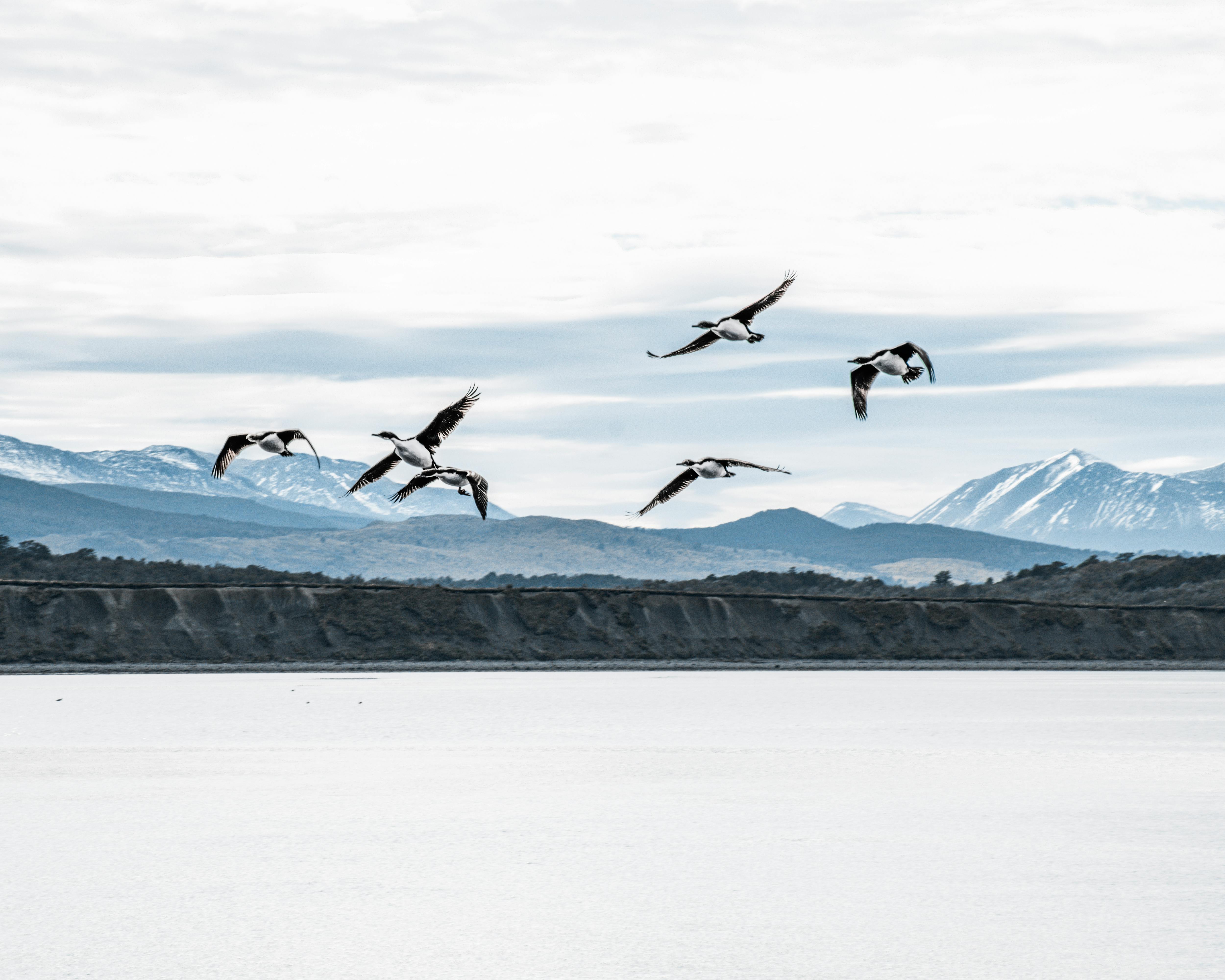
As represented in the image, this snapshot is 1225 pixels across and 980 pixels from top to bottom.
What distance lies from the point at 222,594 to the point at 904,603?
76.6 meters

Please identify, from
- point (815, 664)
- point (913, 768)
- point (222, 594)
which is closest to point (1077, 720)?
point (913, 768)

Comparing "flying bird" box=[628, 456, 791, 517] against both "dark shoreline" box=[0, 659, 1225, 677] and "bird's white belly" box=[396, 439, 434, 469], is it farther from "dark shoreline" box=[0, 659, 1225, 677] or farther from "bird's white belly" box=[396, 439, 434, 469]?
"dark shoreline" box=[0, 659, 1225, 677]

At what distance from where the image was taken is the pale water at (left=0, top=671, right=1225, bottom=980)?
24.0 metres

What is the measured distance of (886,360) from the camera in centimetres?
2252

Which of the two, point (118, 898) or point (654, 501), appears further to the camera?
point (118, 898)

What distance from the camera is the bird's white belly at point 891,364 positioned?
22109mm

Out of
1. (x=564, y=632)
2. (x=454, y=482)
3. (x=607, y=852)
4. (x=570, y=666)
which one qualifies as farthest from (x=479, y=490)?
(x=564, y=632)

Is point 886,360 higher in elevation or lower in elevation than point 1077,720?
higher

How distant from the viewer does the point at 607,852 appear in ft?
115

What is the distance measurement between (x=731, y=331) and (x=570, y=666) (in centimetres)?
14043

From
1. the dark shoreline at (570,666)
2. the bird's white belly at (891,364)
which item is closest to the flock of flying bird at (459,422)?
the bird's white belly at (891,364)

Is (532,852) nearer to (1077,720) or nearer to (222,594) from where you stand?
(1077,720)

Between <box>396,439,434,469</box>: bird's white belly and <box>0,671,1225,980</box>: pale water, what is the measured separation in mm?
7082

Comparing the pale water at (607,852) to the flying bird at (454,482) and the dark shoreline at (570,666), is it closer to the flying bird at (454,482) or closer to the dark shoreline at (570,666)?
the flying bird at (454,482)
